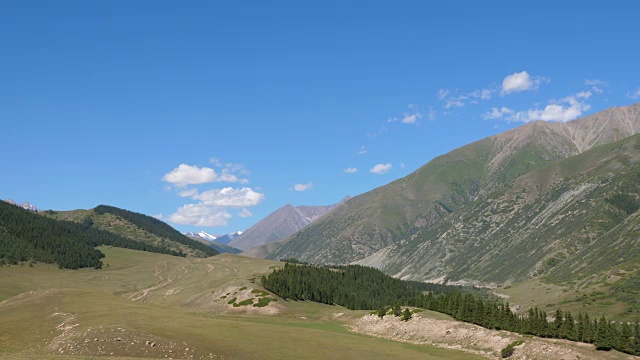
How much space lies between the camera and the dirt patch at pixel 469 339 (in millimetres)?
66500

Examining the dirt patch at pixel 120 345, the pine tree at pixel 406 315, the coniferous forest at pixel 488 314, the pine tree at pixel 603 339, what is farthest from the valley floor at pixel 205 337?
the coniferous forest at pixel 488 314

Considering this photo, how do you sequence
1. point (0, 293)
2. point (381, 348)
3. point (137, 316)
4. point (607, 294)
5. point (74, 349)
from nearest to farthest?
point (74, 349), point (381, 348), point (137, 316), point (0, 293), point (607, 294)

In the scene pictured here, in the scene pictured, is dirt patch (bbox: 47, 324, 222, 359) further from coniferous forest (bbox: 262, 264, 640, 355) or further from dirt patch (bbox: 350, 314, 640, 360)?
coniferous forest (bbox: 262, 264, 640, 355)

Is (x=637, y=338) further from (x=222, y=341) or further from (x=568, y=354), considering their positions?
(x=222, y=341)

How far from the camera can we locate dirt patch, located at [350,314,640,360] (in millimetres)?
66500

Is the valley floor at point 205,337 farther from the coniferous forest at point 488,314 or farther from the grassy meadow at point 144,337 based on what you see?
the coniferous forest at point 488,314

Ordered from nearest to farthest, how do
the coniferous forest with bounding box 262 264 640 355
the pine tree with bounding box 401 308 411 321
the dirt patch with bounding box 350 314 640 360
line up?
1. the dirt patch with bounding box 350 314 640 360
2. the coniferous forest with bounding box 262 264 640 355
3. the pine tree with bounding box 401 308 411 321

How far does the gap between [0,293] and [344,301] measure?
342ft

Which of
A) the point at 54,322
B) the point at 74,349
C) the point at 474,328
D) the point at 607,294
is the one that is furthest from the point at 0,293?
the point at 607,294

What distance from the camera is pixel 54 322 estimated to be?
6775 cm

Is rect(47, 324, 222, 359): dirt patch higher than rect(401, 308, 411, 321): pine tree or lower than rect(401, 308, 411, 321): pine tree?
higher

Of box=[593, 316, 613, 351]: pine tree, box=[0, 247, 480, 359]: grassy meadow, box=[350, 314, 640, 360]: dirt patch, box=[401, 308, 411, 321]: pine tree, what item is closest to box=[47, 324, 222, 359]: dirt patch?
box=[0, 247, 480, 359]: grassy meadow

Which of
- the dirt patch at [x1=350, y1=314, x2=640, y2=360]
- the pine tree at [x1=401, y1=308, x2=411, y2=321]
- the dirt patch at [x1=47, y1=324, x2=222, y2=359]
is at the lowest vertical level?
the dirt patch at [x1=350, y1=314, x2=640, y2=360]

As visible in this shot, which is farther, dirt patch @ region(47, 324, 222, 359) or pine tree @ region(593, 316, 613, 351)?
pine tree @ region(593, 316, 613, 351)
